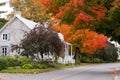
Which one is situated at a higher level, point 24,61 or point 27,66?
point 24,61

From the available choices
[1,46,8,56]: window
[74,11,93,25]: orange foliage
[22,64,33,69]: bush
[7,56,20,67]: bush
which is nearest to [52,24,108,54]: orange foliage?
[1,46,8,56]: window

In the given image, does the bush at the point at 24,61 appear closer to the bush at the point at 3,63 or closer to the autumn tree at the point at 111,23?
the bush at the point at 3,63

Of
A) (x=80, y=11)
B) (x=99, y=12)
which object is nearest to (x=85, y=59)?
(x=99, y=12)

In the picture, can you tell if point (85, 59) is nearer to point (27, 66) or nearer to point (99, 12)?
point (27, 66)

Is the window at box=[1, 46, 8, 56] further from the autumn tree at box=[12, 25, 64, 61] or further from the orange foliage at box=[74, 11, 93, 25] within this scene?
the orange foliage at box=[74, 11, 93, 25]

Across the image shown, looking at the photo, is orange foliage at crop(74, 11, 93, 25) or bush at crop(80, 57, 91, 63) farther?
bush at crop(80, 57, 91, 63)

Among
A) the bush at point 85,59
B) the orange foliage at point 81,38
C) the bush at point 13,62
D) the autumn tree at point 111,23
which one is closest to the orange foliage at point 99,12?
the autumn tree at point 111,23

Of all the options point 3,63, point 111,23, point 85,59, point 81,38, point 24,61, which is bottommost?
point 3,63

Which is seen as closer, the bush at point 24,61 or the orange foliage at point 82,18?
the orange foliage at point 82,18

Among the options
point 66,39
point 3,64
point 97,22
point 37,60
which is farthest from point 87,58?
point 97,22

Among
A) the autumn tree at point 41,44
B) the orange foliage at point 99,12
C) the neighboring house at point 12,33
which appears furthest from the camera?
the neighboring house at point 12,33

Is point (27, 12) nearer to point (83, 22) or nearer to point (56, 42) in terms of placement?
point (56, 42)

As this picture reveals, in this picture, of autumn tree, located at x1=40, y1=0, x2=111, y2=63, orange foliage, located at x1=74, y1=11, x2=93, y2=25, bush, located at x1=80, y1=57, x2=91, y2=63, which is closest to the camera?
orange foliage, located at x1=74, y1=11, x2=93, y2=25

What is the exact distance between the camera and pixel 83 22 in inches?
1158
